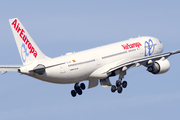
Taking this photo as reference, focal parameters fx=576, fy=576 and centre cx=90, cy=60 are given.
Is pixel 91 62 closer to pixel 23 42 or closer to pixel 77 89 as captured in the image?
pixel 77 89

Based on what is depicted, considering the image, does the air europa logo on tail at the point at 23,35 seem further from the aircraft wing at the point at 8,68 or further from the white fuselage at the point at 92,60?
the aircraft wing at the point at 8,68

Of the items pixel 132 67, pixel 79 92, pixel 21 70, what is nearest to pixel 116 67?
pixel 132 67

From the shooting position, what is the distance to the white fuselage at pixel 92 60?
72.2 m

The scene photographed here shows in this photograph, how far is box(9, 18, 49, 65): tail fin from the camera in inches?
2793

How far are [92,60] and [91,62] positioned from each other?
1.15ft

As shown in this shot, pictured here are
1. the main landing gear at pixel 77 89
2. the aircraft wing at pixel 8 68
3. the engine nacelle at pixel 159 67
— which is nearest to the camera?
the aircraft wing at pixel 8 68

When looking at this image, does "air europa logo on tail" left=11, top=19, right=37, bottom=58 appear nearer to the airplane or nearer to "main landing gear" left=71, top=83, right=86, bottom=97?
the airplane

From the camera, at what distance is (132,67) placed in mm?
77750

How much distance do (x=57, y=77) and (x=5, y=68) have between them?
22.9 ft

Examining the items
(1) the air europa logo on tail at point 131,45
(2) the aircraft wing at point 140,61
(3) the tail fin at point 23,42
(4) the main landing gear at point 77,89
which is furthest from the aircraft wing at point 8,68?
(1) the air europa logo on tail at point 131,45

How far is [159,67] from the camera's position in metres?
80.5

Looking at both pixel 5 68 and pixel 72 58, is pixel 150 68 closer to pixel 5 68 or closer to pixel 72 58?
pixel 72 58

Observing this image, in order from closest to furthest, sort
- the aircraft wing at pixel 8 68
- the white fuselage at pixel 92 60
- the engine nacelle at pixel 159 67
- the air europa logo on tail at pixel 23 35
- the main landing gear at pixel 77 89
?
the air europa logo on tail at pixel 23 35, the white fuselage at pixel 92 60, the aircraft wing at pixel 8 68, the engine nacelle at pixel 159 67, the main landing gear at pixel 77 89

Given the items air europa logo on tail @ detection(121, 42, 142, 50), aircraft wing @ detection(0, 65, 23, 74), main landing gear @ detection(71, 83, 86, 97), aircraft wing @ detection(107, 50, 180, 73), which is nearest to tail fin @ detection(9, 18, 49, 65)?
aircraft wing @ detection(0, 65, 23, 74)
